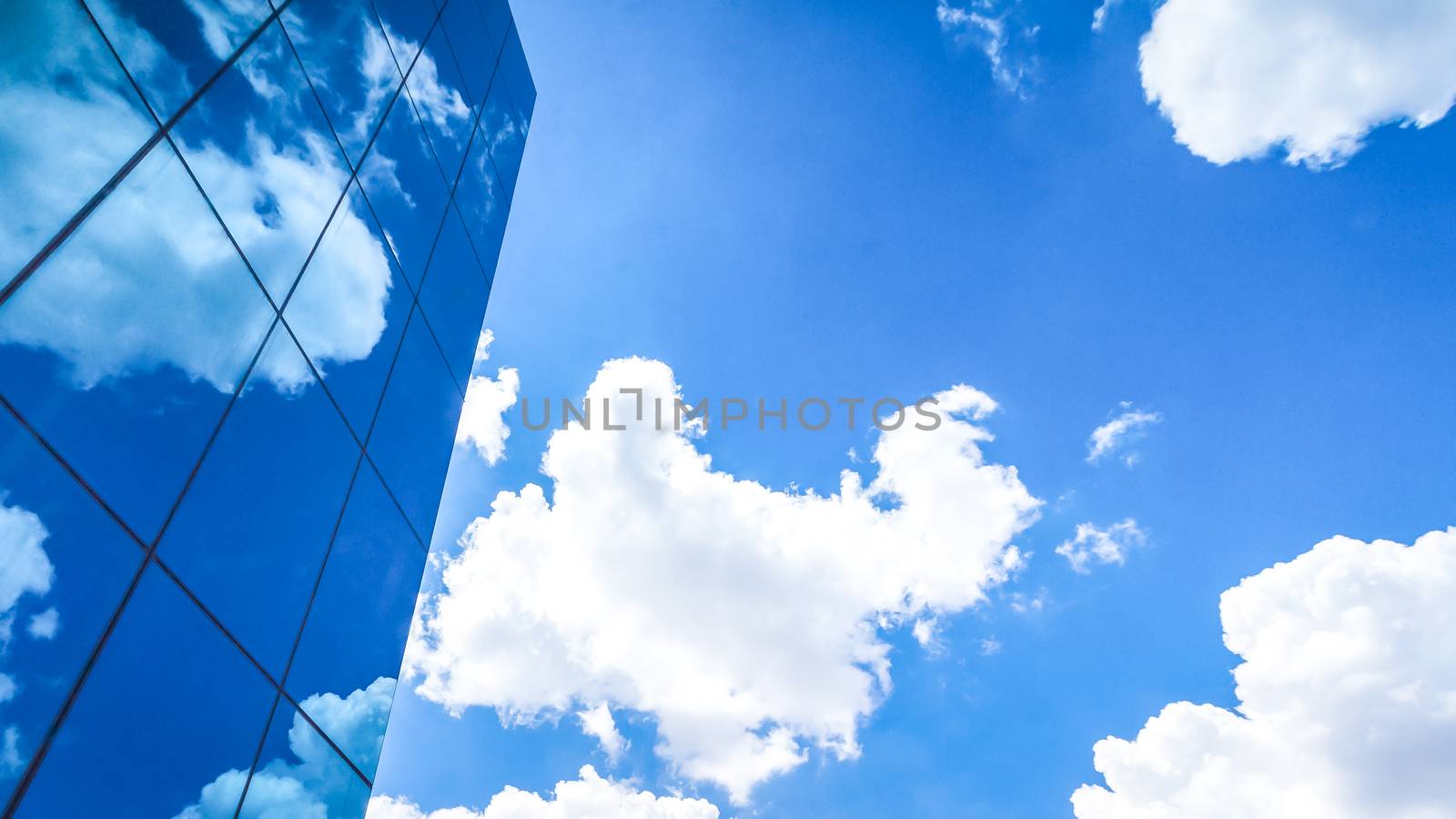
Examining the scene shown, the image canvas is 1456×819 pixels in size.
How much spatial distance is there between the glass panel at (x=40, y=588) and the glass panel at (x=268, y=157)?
3203 mm

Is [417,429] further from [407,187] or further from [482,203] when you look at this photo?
[482,203]

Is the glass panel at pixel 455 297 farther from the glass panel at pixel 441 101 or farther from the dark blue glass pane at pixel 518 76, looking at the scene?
the dark blue glass pane at pixel 518 76

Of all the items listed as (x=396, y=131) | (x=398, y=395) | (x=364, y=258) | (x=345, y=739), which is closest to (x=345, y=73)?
(x=396, y=131)

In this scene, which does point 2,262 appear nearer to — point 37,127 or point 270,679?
point 37,127

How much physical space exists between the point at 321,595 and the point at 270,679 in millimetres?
1192

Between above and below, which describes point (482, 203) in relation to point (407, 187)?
above

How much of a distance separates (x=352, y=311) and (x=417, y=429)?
2.59 metres

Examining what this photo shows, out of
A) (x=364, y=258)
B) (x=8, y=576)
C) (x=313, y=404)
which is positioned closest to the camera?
(x=8, y=576)

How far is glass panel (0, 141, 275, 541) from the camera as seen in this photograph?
496 centimetres

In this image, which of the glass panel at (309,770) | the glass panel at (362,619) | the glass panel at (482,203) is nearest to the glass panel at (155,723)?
the glass panel at (309,770)

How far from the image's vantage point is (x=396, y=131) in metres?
11.1

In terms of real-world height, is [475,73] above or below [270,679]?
above

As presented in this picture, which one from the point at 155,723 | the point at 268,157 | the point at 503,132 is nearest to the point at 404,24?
the point at 503,132

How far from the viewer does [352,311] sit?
9.45 metres
